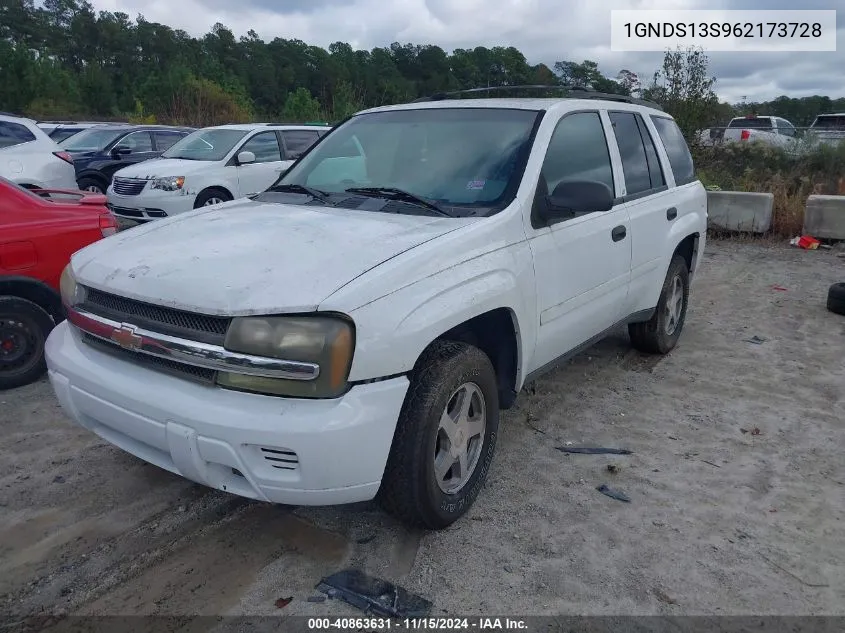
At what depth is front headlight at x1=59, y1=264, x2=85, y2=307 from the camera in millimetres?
2977

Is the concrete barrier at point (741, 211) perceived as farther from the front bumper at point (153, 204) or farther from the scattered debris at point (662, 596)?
the scattered debris at point (662, 596)

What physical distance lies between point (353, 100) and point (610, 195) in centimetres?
2634

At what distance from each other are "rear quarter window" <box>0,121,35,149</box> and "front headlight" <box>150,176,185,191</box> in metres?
1.57

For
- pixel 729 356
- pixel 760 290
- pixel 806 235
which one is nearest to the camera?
pixel 729 356

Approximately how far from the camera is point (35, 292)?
15.1ft

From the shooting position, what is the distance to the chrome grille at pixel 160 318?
8.09 feet

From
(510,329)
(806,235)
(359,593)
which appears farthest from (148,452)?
(806,235)

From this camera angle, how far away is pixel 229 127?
418 inches

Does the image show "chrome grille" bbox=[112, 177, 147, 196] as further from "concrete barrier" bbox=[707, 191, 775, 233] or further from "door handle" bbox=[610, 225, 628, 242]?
"concrete barrier" bbox=[707, 191, 775, 233]

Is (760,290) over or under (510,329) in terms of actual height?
under

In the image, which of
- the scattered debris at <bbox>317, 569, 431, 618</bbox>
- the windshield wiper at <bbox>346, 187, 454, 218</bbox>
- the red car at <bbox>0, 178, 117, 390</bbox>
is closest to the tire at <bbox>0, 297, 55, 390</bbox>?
the red car at <bbox>0, 178, 117, 390</bbox>

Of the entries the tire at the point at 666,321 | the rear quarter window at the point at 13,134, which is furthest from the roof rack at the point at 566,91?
the rear quarter window at the point at 13,134

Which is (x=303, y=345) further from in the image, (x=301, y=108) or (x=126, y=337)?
(x=301, y=108)

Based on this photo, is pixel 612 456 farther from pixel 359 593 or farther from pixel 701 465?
pixel 359 593
